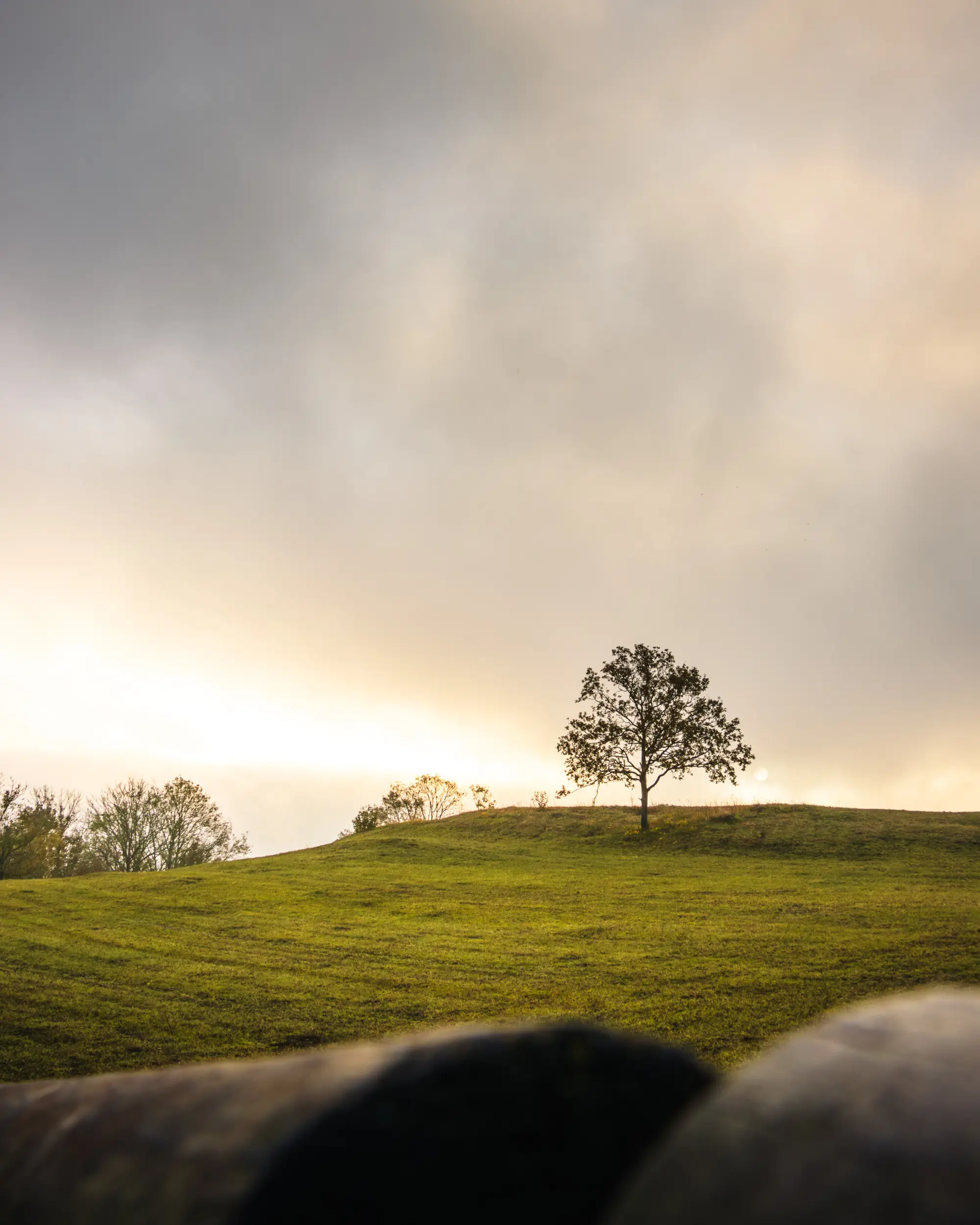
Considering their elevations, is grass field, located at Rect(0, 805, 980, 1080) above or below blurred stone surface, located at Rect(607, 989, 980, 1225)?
below

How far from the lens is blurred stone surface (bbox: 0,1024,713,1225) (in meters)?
1.10

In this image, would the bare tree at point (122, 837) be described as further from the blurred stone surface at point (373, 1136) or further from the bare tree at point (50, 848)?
the blurred stone surface at point (373, 1136)

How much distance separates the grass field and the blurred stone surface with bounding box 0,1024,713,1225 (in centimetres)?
1139

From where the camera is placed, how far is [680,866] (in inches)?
1511

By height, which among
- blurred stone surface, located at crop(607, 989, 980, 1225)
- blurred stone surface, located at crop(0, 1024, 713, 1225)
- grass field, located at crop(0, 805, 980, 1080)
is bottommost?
grass field, located at crop(0, 805, 980, 1080)

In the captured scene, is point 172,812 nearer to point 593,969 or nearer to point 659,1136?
point 593,969

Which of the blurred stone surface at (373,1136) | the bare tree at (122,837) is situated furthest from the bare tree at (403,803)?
the blurred stone surface at (373,1136)

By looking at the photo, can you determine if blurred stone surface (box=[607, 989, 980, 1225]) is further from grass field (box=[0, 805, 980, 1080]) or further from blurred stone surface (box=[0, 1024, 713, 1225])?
grass field (box=[0, 805, 980, 1080])

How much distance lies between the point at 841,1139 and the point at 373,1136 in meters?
0.69

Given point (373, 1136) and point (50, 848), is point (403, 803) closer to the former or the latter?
point (50, 848)

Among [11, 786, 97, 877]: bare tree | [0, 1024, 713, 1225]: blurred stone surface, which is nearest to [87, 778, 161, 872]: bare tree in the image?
[11, 786, 97, 877]: bare tree

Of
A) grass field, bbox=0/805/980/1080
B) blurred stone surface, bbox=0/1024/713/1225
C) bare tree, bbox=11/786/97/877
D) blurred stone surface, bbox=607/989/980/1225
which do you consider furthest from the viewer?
bare tree, bbox=11/786/97/877

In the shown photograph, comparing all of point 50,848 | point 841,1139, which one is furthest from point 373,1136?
point 50,848

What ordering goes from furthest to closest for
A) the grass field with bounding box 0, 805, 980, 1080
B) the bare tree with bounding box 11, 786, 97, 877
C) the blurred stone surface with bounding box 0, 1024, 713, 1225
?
the bare tree with bounding box 11, 786, 97, 877
the grass field with bounding box 0, 805, 980, 1080
the blurred stone surface with bounding box 0, 1024, 713, 1225
